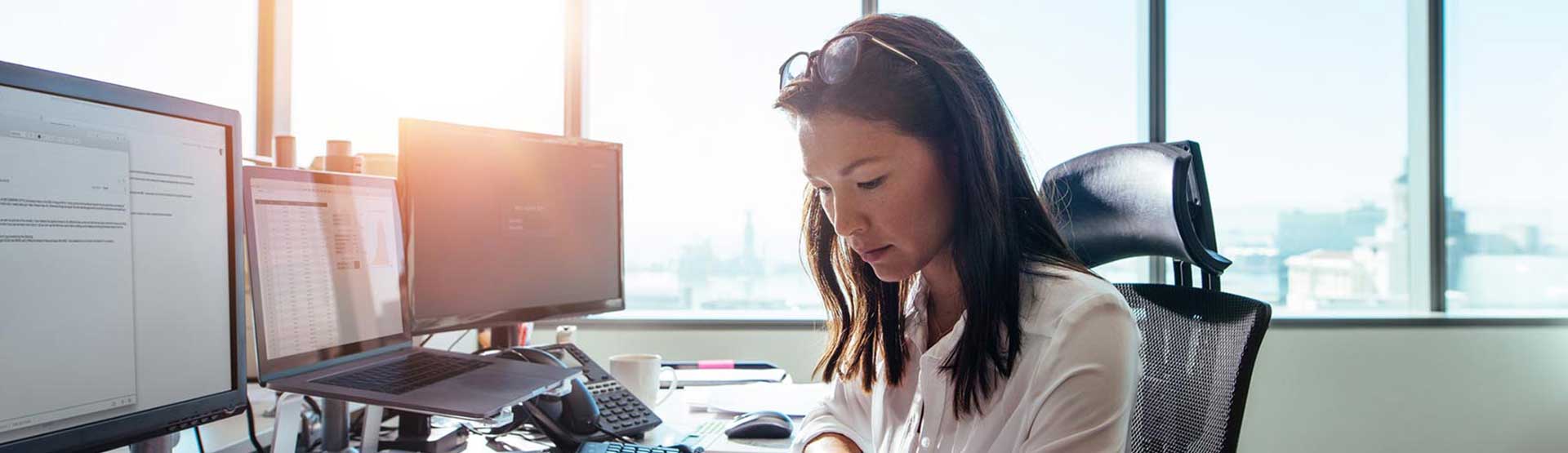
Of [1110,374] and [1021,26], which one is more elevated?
[1021,26]

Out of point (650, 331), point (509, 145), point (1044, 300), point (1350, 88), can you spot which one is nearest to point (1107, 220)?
point (1044, 300)

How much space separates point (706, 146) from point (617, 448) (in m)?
1.91

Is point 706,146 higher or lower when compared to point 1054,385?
higher

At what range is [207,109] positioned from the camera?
0.78m

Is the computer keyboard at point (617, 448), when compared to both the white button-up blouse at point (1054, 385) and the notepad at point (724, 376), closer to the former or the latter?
the white button-up blouse at point (1054, 385)

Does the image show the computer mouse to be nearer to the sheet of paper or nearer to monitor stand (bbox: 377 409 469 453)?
the sheet of paper

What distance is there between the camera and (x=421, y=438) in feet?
3.73

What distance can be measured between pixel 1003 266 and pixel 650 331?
77.6 inches

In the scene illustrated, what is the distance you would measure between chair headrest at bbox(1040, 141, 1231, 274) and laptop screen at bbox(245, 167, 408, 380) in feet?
2.81

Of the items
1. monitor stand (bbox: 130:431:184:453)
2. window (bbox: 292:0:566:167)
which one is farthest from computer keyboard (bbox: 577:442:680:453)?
window (bbox: 292:0:566:167)

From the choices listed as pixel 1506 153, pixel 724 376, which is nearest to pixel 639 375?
pixel 724 376

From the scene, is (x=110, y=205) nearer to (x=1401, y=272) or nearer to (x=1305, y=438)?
(x=1305, y=438)

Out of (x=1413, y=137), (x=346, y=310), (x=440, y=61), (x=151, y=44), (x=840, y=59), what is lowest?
(x=346, y=310)

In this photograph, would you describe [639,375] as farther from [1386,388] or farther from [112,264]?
[1386,388]
